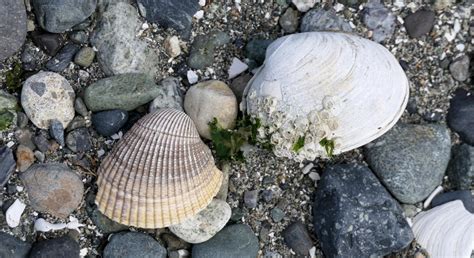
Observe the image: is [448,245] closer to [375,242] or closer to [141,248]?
[375,242]

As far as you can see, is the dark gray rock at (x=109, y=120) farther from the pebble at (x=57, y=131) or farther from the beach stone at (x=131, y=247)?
the beach stone at (x=131, y=247)

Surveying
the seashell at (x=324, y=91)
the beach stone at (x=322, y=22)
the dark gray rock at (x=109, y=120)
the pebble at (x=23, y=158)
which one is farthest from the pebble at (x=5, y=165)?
the beach stone at (x=322, y=22)

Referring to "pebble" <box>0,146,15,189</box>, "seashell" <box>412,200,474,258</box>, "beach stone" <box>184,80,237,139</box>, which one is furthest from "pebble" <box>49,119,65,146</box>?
"seashell" <box>412,200,474,258</box>

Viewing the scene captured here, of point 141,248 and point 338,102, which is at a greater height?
point 338,102

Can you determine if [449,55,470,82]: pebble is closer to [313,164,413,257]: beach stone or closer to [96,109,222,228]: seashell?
[313,164,413,257]: beach stone

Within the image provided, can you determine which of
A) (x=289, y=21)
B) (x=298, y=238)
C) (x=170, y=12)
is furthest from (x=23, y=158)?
(x=289, y=21)

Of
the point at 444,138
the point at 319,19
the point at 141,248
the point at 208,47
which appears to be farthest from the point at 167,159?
the point at 444,138

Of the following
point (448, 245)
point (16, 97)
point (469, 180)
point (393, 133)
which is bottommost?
point (448, 245)
